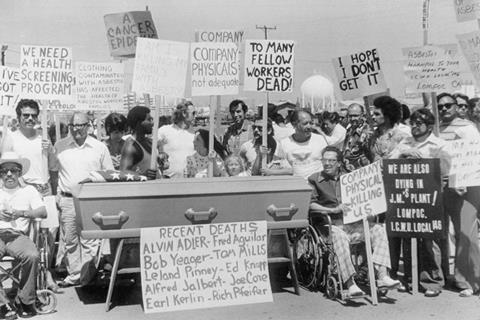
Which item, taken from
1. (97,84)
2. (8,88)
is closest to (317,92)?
(97,84)

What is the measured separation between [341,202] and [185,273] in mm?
1706

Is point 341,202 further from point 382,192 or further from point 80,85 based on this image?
point 80,85

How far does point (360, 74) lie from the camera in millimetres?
8062

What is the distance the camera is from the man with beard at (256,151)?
23.7 feet

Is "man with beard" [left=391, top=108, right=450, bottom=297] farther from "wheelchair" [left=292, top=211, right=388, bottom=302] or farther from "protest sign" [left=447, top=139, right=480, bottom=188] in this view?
"wheelchair" [left=292, top=211, right=388, bottom=302]

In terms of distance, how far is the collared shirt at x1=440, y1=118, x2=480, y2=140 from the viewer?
6.42 metres

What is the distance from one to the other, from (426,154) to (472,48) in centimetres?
167

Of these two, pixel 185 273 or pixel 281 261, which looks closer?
pixel 185 273

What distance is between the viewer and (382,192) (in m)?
6.05

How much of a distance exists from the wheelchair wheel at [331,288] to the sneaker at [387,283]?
0.46 metres

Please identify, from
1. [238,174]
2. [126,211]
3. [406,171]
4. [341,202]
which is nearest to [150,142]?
[238,174]

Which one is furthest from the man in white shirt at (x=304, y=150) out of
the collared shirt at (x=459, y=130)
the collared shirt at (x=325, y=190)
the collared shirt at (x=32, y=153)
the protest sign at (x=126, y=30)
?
the protest sign at (x=126, y=30)

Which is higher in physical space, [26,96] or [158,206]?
[26,96]

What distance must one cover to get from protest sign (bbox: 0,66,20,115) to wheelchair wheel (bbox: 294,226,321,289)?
12.1 ft
